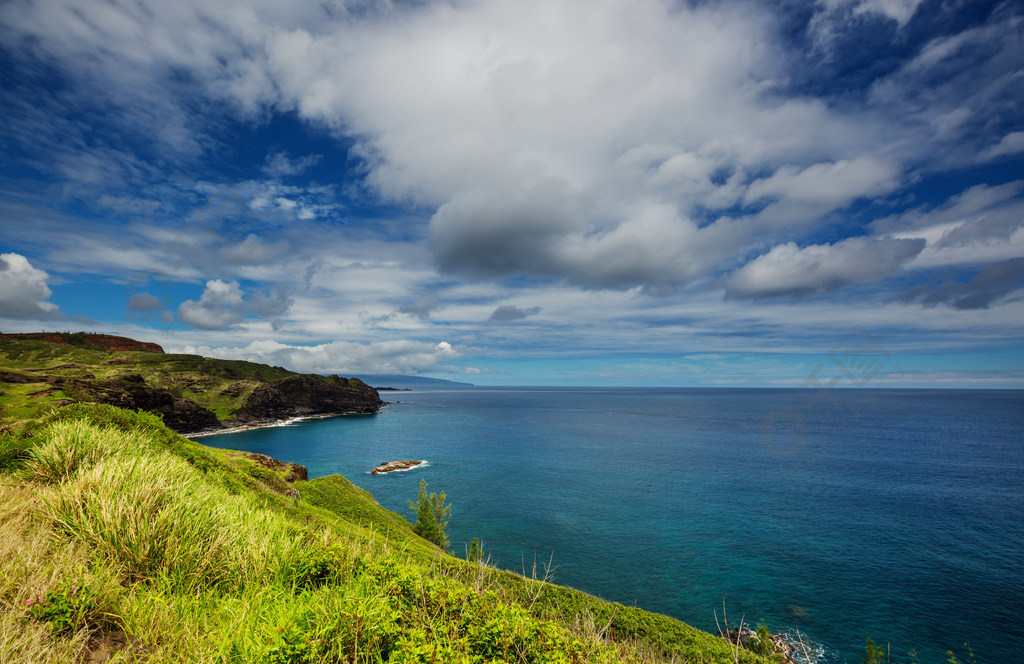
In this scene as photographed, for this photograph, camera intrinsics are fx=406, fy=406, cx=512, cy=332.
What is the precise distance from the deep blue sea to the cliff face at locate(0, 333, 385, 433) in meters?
17.7

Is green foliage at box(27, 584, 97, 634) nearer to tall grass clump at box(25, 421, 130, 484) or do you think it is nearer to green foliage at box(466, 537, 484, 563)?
tall grass clump at box(25, 421, 130, 484)

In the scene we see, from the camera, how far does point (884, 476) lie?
74.2 m

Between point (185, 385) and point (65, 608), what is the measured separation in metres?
178

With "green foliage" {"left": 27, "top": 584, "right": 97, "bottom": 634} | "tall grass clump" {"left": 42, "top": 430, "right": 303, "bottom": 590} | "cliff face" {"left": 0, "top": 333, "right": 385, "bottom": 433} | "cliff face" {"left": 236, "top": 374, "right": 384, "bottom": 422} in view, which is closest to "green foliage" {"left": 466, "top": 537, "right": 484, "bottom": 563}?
"tall grass clump" {"left": 42, "top": 430, "right": 303, "bottom": 590}

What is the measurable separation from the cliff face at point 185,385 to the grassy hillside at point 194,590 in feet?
277

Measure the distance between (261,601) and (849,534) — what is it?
6467 cm

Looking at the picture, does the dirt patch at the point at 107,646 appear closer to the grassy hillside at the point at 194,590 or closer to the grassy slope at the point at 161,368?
the grassy hillside at the point at 194,590

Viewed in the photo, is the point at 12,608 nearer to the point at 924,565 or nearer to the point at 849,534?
the point at 924,565

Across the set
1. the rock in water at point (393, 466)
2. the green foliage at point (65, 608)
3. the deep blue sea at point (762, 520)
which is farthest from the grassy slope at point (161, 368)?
Answer: the green foliage at point (65, 608)

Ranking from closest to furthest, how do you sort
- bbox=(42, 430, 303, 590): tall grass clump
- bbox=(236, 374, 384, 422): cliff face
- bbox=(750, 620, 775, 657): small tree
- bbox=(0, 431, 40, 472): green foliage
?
bbox=(42, 430, 303, 590): tall grass clump
bbox=(0, 431, 40, 472): green foliage
bbox=(750, 620, 775, 657): small tree
bbox=(236, 374, 384, 422): cliff face

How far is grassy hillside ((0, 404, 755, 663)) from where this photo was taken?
18.8 ft

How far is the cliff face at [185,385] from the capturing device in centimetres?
9244

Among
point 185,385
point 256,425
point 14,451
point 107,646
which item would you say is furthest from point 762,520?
point 185,385

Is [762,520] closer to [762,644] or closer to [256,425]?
[762,644]
